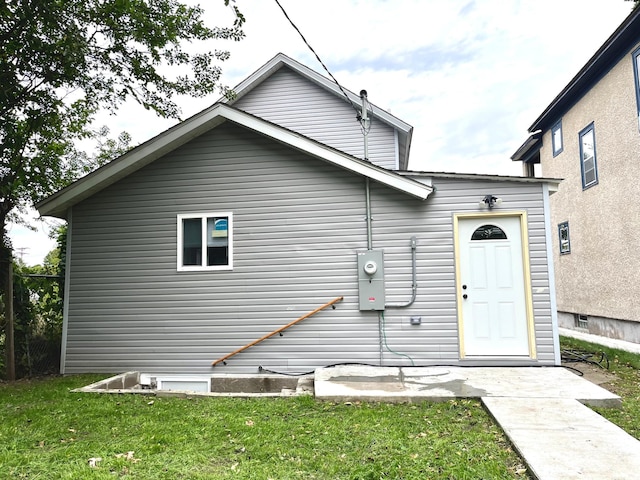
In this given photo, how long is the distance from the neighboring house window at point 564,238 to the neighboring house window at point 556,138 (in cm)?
233

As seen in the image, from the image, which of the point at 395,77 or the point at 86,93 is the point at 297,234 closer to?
the point at 86,93

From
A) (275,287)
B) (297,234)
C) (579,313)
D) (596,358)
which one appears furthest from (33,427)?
(579,313)

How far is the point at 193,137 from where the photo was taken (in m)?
7.18

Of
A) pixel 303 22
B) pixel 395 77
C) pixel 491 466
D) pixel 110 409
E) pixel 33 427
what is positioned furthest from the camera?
pixel 395 77

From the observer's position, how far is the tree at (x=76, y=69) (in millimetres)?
6090

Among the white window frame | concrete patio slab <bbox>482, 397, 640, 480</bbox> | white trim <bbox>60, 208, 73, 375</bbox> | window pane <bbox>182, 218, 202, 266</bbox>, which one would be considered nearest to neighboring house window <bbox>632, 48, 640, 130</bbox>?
the white window frame

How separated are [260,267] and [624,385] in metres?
5.49

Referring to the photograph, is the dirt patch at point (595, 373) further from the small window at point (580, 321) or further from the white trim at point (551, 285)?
the small window at point (580, 321)

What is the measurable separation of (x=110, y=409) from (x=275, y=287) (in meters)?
2.88

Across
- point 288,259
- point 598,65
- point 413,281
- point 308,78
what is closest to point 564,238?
point 598,65

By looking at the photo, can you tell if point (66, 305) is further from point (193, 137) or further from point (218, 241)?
point (193, 137)

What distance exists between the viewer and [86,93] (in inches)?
301

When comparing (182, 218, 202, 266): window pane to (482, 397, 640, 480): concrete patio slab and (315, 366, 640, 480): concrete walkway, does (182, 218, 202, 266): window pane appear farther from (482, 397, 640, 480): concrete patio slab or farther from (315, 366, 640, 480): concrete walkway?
(482, 397, 640, 480): concrete patio slab

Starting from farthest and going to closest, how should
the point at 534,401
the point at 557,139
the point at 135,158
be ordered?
the point at 557,139, the point at 135,158, the point at 534,401
